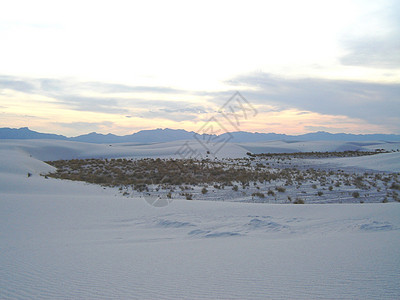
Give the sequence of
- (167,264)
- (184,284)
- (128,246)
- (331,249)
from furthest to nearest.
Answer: (128,246) → (331,249) → (167,264) → (184,284)

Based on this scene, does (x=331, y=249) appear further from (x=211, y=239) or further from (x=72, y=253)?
(x=72, y=253)

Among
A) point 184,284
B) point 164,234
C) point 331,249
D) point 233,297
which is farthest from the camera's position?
point 164,234

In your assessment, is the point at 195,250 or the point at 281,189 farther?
the point at 281,189

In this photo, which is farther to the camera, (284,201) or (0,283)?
(284,201)

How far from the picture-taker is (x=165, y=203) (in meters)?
9.63

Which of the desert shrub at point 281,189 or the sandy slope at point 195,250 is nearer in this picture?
the sandy slope at point 195,250

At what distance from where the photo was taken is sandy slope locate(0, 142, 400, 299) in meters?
3.39

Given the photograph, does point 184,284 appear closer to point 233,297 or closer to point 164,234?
point 233,297

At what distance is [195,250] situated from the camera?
5070 mm

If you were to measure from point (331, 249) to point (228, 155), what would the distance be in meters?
31.2

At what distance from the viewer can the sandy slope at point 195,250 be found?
339cm

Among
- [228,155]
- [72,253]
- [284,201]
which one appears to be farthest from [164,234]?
[228,155]

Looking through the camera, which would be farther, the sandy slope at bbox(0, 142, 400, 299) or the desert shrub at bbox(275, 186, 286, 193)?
the desert shrub at bbox(275, 186, 286, 193)

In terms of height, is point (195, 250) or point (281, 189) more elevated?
point (281, 189)
